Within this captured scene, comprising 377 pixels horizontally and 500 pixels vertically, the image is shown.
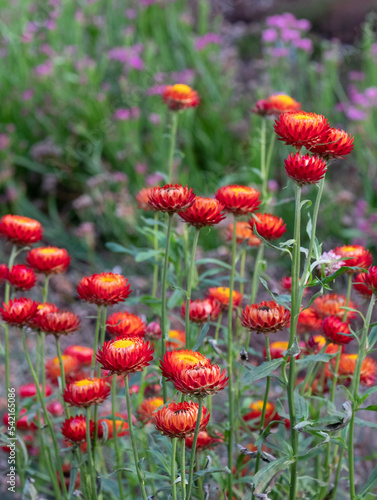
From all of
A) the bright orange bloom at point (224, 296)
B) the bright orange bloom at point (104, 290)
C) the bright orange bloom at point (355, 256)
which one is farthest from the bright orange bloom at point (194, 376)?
the bright orange bloom at point (224, 296)

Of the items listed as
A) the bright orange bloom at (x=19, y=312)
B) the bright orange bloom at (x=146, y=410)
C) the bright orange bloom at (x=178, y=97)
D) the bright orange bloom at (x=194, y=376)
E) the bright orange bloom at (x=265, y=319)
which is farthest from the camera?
the bright orange bloom at (x=178, y=97)

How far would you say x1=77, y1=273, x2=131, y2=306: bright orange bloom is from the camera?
1.40 m

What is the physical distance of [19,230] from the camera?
1.71 meters

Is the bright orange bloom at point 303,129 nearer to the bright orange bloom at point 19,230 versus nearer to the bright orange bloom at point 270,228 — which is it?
the bright orange bloom at point 270,228

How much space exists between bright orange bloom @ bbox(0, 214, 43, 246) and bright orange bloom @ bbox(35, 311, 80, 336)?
0.30 meters

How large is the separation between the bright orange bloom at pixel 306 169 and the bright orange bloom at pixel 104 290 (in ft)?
1.56

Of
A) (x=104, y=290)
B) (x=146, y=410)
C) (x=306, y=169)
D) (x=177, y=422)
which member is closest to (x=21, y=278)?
(x=104, y=290)

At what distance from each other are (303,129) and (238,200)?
0.34 m

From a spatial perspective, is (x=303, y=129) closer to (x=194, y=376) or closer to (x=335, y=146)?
(x=335, y=146)

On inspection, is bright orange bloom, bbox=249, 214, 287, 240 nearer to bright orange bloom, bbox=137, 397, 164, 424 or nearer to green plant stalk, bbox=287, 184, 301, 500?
green plant stalk, bbox=287, 184, 301, 500

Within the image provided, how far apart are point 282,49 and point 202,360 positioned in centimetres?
391

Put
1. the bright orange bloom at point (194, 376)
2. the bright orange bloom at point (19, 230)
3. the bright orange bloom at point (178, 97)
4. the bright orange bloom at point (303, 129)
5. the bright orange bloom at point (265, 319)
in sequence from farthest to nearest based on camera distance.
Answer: the bright orange bloom at point (178, 97) < the bright orange bloom at point (19, 230) < the bright orange bloom at point (265, 319) < the bright orange bloom at point (303, 129) < the bright orange bloom at point (194, 376)

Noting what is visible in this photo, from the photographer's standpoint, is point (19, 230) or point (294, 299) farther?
point (19, 230)

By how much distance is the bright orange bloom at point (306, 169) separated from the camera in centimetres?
117
